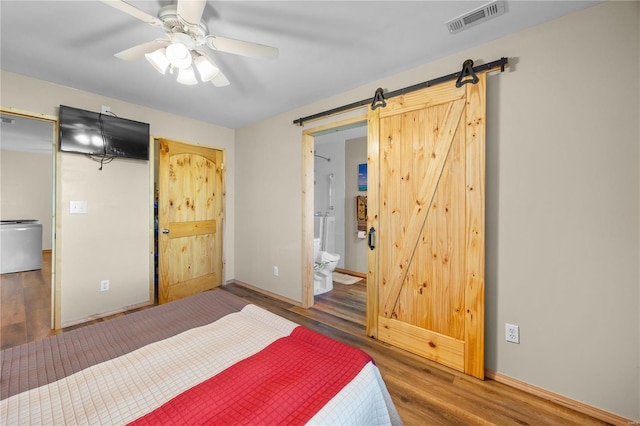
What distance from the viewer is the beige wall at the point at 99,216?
8.30 feet

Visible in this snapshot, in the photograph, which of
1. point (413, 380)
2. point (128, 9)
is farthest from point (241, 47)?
point (413, 380)

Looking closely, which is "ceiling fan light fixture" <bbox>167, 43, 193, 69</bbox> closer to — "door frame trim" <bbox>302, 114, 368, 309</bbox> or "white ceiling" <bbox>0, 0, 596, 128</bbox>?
"white ceiling" <bbox>0, 0, 596, 128</bbox>

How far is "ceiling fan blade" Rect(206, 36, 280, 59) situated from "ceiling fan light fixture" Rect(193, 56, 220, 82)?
0.48 ft

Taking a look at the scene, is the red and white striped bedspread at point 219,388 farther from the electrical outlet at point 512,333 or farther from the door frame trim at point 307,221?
the door frame trim at point 307,221

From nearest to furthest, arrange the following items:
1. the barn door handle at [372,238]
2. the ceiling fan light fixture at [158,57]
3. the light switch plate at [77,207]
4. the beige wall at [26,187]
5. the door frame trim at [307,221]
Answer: the ceiling fan light fixture at [158,57], the barn door handle at [372,238], the light switch plate at [77,207], the door frame trim at [307,221], the beige wall at [26,187]

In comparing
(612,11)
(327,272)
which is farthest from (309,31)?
(327,272)

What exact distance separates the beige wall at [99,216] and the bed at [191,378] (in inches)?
69.7

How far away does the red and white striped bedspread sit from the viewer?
0.85 metres

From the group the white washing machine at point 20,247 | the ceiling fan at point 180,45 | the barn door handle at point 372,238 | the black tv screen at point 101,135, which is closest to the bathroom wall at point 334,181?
the barn door handle at point 372,238

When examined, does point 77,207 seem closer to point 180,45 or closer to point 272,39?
point 180,45

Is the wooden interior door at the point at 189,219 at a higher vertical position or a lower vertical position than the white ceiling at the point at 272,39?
lower

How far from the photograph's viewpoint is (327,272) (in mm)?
3721

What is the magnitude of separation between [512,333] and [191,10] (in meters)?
2.81

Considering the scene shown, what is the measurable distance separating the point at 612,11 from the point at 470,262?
1708 millimetres
